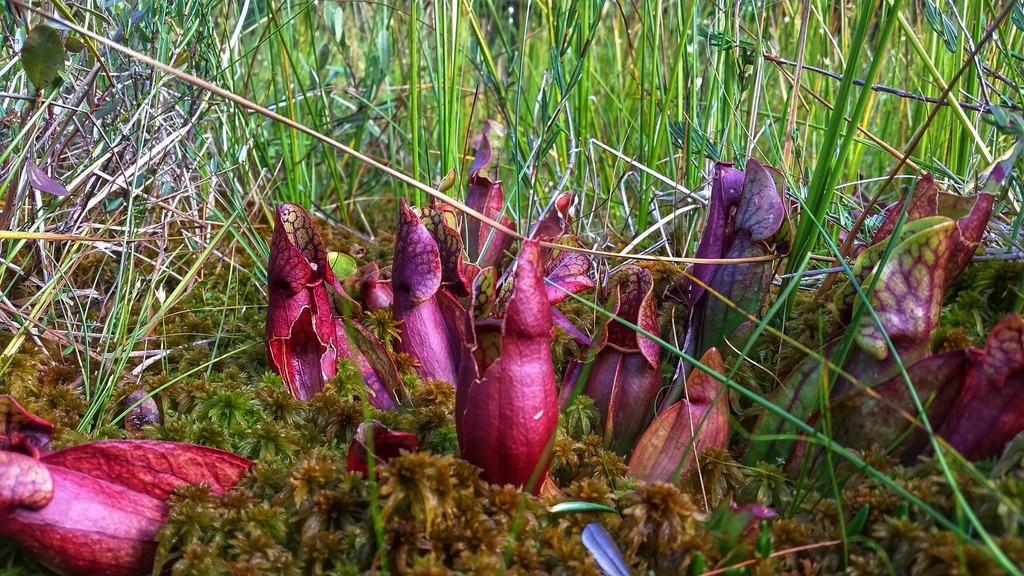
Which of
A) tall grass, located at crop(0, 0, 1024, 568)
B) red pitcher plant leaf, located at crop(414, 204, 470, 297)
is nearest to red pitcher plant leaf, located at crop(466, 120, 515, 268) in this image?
tall grass, located at crop(0, 0, 1024, 568)

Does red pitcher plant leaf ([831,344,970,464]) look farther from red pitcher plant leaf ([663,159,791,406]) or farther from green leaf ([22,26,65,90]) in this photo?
green leaf ([22,26,65,90])

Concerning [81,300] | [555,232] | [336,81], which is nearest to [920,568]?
[555,232]

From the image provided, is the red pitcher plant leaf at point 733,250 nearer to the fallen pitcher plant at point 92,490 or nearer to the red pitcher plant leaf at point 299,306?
the red pitcher plant leaf at point 299,306

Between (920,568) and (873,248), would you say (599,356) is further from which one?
(920,568)

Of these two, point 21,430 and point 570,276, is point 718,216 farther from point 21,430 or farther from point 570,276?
point 21,430

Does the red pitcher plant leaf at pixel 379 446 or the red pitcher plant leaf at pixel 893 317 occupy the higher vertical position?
the red pitcher plant leaf at pixel 893 317

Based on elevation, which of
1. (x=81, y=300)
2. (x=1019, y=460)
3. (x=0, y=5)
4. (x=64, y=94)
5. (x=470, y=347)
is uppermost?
(x=0, y=5)

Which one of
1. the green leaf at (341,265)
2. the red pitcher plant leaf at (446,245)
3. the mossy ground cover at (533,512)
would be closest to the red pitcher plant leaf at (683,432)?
the mossy ground cover at (533,512)
